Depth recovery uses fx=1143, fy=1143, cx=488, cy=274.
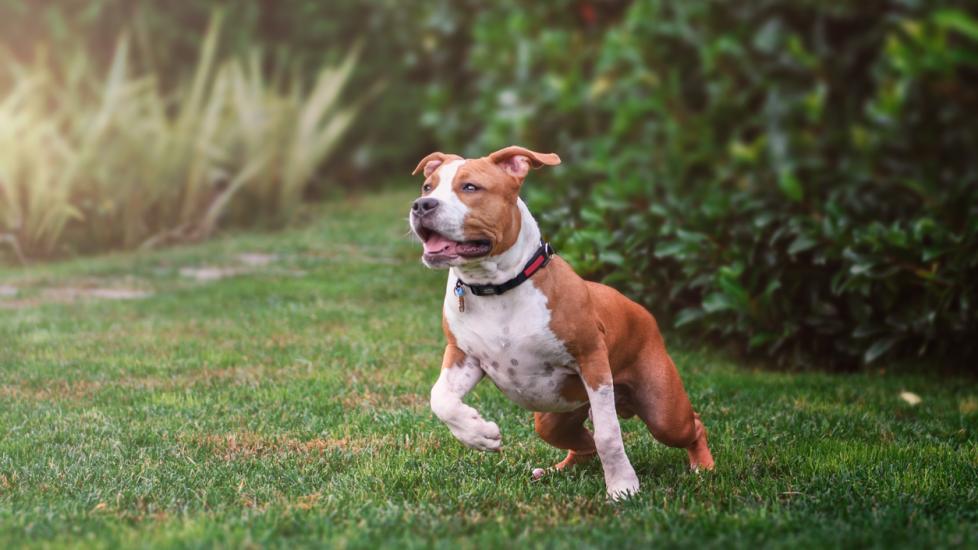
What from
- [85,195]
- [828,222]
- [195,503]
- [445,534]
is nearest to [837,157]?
[828,222]

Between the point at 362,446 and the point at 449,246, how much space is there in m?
1.24

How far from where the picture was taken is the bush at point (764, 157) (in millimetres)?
4344

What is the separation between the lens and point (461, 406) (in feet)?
12.4

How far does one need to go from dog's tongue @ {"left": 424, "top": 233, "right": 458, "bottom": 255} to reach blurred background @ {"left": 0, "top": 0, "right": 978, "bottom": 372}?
1.62 meters

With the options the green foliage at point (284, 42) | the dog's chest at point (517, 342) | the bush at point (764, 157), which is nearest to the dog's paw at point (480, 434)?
the dog's chest at point (517, 342)

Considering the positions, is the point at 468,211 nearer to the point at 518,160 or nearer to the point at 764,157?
the point at 518,160

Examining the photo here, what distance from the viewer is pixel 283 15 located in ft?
42.6

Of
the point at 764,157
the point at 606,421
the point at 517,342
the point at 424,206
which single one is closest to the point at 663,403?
the point at 606,421

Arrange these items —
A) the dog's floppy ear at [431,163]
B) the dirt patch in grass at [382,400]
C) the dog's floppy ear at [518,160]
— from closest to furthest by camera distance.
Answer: the dog's floppy ear at [518,160]
the dog's floppy ear at [431,163]
the dirt patch in grass at [382,400]

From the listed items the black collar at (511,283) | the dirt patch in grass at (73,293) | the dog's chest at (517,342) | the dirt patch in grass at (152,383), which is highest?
the black collar at (511,283)

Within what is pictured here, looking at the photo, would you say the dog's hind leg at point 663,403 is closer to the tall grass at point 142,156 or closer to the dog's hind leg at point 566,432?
the dog's hind leg at point 566,432

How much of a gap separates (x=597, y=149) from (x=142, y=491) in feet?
10.6

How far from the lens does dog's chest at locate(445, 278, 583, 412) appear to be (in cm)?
379

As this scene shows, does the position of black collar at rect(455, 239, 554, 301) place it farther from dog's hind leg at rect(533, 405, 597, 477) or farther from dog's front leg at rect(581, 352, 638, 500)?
dog's hind leg at rect(533, 405, 597, 477)
